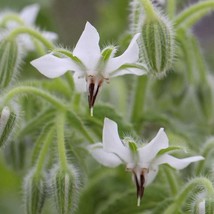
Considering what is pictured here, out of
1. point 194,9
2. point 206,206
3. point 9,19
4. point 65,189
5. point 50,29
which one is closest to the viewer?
point 206,206

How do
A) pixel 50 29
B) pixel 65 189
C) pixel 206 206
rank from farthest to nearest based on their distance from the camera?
pixel 50 29 → pixel 65 189 → pixel 206 206

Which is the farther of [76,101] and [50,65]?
[76,101]

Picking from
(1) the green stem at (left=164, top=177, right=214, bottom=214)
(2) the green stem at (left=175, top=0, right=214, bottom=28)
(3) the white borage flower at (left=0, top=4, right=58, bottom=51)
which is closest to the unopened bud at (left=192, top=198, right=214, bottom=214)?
(1) the green stem at (left=164, top=177, right=214, bottom=214)

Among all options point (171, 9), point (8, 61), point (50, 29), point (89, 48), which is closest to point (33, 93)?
point (8, 61)

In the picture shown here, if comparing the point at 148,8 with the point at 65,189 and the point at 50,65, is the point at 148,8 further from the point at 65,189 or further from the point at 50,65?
the point at 65,189

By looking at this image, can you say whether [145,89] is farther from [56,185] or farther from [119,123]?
[56,185]

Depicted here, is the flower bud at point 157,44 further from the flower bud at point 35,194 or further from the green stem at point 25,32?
the flower bud at point 35,194
